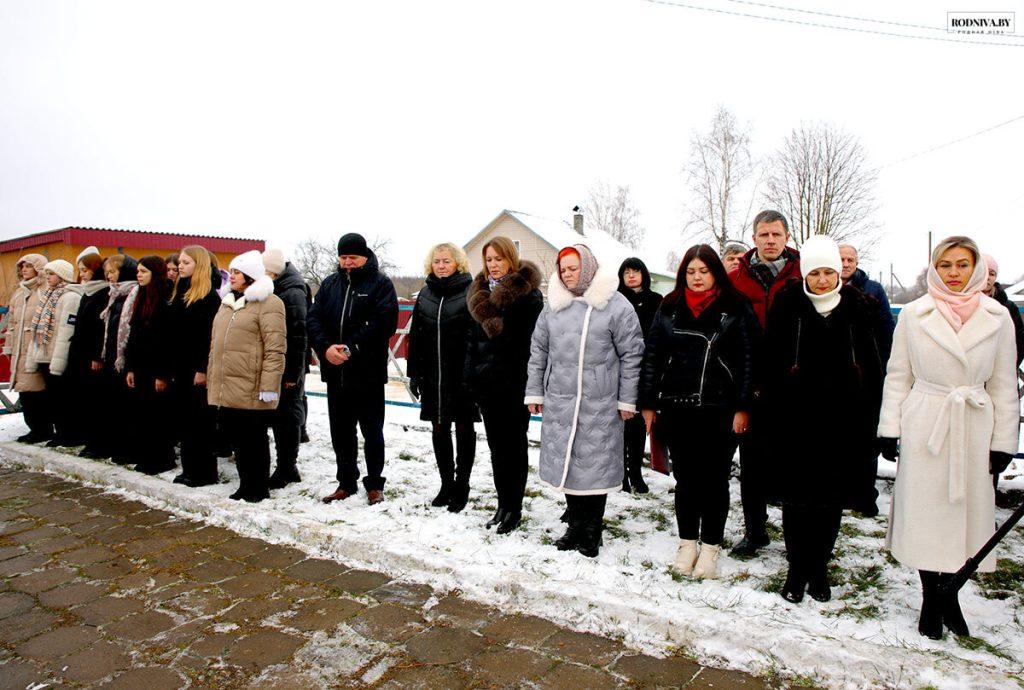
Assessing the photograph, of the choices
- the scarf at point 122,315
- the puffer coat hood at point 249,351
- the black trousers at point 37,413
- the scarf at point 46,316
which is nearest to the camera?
the puffer coat hood at point 249,351

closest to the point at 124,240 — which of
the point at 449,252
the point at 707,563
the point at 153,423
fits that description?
the point at 153,423

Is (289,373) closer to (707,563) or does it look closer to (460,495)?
(460,495)

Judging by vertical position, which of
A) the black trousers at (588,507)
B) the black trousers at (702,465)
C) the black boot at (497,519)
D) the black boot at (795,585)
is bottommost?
the black boot at (497,519)

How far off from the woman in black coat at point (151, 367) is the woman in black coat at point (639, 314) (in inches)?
150

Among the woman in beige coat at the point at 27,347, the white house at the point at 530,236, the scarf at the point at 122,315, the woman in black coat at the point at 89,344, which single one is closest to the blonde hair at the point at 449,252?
the scarf at the point at 122,315

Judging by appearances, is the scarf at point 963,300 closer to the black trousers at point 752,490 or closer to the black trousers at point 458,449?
the black trousers at point 752,490

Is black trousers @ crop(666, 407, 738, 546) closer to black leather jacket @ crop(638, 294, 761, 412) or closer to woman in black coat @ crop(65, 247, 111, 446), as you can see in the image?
black leather jacket @ crop(638, 294, 761, 412)

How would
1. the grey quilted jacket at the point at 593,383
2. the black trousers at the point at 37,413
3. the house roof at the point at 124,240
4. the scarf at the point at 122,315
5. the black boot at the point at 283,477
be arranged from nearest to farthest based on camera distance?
the grey quilted jacket at the point at 593,383 → the black boot at the point at 283,477 → the scarf at the point at 122,315 → the black trousers at the point at 37,413 → the house roof at the point at 124,240

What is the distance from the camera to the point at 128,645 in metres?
2.85

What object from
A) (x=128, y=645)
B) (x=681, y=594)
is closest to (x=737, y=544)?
(x=681, y=594)

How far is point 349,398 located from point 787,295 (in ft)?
10.2

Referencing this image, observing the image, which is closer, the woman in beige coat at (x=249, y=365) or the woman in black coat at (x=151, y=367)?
the woman in beige coat at (x=249, y=365)

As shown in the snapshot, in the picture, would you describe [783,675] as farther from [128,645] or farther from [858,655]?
[128,645]

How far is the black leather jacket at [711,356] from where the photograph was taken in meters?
3.38
